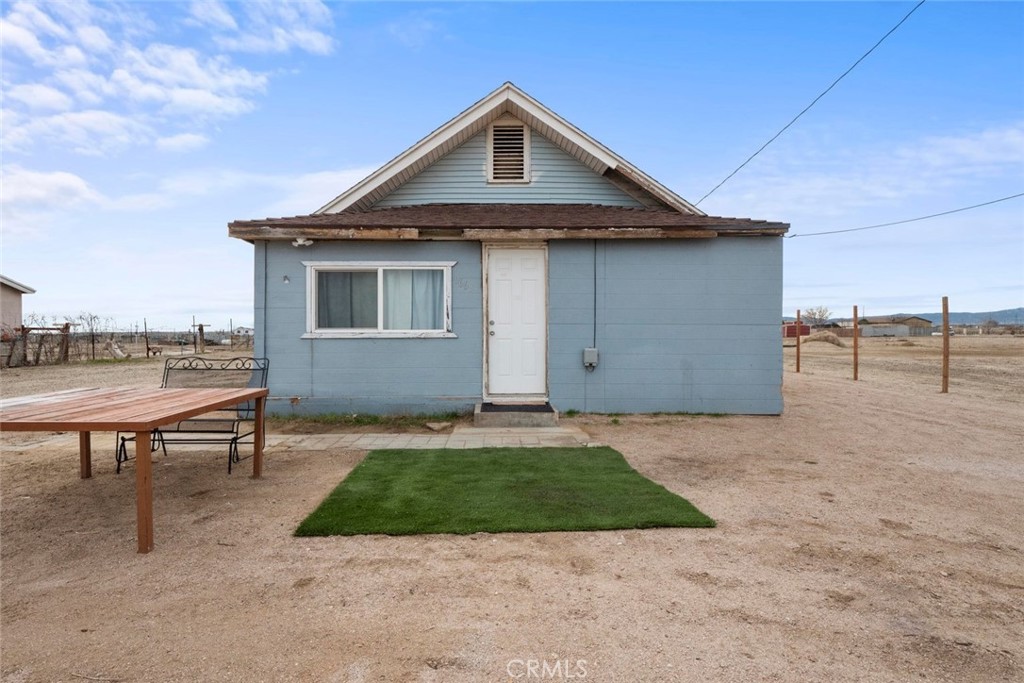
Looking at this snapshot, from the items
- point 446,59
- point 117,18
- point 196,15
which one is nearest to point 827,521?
point 196,15

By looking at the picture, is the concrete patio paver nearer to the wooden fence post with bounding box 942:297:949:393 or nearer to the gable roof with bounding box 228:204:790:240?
the gable roof with bounding box 228:204:790:240

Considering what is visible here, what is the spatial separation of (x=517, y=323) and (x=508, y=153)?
13.1 feet

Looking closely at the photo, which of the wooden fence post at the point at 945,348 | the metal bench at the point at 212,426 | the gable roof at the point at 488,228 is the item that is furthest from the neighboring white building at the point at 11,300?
the wooden fence post at the point at 945,348

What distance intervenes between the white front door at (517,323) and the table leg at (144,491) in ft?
19.9

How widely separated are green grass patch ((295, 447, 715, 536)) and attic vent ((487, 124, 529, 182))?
6.70 meters

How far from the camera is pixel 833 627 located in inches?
102

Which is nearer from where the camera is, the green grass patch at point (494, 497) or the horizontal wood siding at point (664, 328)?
the green grass patch at point (494, 497)

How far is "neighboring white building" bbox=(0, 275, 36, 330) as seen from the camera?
2773 centimetres

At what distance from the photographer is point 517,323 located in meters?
9.34

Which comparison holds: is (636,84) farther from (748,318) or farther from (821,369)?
(821,369)

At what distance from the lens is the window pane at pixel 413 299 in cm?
932

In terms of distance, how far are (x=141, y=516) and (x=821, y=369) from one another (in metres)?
20.6

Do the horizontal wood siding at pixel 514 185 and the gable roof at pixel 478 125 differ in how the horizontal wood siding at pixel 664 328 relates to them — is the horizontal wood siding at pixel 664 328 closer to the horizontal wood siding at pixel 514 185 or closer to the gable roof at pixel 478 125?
the gable roof at pixel 478 125

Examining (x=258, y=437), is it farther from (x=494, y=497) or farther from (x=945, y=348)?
(x=945, y=348)
